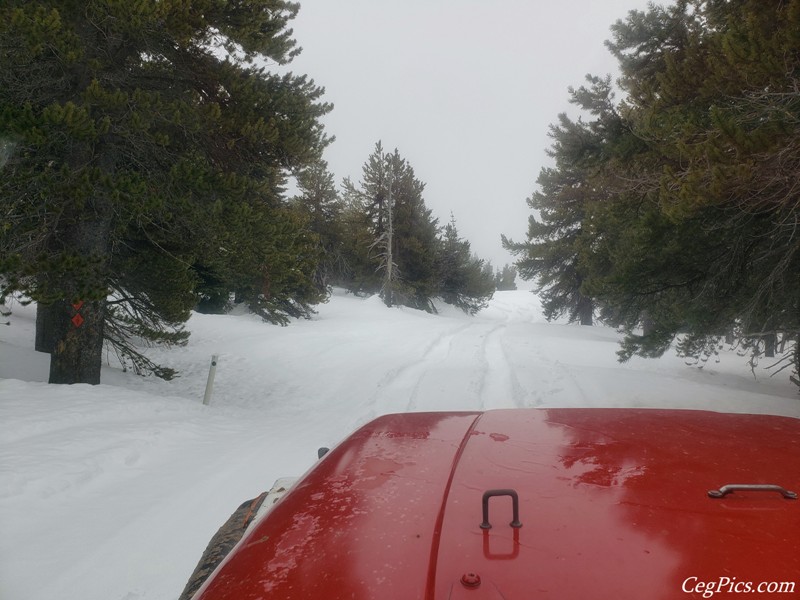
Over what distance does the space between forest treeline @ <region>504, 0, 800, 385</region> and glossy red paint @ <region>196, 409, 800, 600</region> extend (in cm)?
399

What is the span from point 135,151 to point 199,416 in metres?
4.37

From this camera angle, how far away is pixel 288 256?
8.16m

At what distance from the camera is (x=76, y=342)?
7.39 metres

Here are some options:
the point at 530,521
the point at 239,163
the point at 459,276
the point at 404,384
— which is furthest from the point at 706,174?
the point at 459,276

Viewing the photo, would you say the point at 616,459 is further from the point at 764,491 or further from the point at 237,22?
the point at 237,22

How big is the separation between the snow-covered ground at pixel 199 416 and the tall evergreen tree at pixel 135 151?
1746 mm

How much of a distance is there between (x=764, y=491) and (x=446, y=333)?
1724 cm

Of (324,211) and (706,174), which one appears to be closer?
(706,174)

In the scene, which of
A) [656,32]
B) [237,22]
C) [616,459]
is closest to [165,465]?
[616,459]

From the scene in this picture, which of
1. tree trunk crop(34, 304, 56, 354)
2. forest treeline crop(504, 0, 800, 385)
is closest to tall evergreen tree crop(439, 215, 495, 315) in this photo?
forest treeline crop(504, 0, 800, 385)

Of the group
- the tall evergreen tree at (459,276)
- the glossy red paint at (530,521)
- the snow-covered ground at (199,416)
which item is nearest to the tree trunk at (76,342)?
the snow-covered ground at (199,416)

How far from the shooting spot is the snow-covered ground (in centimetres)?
349

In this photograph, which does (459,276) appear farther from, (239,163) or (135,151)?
(135,151)

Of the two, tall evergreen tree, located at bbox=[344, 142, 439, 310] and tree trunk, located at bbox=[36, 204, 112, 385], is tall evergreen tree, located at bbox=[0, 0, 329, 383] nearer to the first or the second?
tree trunk, located at bbox=[36, 204, 112, 385]
